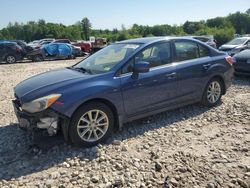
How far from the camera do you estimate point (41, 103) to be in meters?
4.23

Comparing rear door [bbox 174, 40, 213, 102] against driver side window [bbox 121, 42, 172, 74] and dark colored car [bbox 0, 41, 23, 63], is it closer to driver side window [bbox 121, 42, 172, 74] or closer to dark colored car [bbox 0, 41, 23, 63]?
driver side window [bbox 121, 42, 172, 74]

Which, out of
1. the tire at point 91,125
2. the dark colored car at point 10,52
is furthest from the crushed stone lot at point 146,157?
the dark colored car at point 10,52

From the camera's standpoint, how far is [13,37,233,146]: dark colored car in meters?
4.32

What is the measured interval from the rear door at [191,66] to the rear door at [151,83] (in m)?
0.21

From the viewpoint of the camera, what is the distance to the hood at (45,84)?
4379mm

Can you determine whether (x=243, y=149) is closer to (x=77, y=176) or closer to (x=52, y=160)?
(x=77, y=176)

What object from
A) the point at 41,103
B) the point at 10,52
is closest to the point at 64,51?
the point at 10,52

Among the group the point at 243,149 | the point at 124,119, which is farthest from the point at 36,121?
Result: the point at 243,149

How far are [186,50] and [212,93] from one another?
1215mm

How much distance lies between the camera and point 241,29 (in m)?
93.5

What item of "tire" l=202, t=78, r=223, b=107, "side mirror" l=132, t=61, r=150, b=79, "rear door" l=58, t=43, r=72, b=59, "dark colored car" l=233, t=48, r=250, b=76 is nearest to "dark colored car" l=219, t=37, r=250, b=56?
"dark colored car" l=233, t=48, r=250, b=76

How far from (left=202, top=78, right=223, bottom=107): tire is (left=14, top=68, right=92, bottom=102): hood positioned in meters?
2.83

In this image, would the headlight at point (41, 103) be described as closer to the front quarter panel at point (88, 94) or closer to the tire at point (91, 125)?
the front quarter panel at point (88, 94)

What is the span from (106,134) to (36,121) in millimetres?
1136
